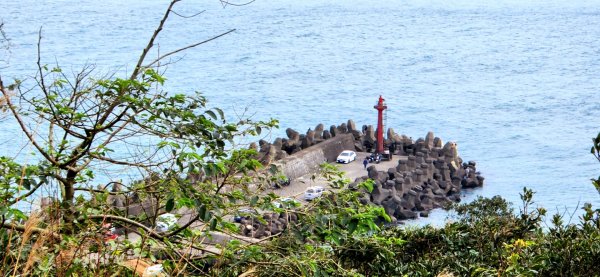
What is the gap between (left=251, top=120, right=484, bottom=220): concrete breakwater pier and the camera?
2061 centimetres

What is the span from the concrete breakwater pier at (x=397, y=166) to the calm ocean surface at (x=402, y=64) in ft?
2.60

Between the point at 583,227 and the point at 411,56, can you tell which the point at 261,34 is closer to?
the point at 411,56

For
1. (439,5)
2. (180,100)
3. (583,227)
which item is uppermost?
(180,100)

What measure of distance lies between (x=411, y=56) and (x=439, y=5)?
20260mm

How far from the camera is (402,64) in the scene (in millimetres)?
48781

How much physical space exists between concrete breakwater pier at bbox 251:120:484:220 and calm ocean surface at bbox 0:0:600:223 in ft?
2.60

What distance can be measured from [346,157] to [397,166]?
4.80 ft

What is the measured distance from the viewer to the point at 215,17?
61.2 metres

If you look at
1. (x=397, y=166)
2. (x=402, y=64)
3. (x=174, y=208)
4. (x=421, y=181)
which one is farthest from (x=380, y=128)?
(x=402, y=64)

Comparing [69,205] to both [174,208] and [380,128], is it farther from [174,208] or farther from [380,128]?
[380,128]

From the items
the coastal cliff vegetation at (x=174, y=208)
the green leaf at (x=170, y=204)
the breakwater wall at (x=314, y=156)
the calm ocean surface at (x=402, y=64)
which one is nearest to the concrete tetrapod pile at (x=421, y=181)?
the calm ocean surface at (x=402, y=64)

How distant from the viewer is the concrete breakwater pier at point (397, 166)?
20.6 metres

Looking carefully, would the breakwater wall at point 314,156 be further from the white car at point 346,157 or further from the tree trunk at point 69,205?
the tree trunk at point 69,205

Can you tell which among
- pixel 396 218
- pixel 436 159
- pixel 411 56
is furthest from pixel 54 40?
pixel 396 218
